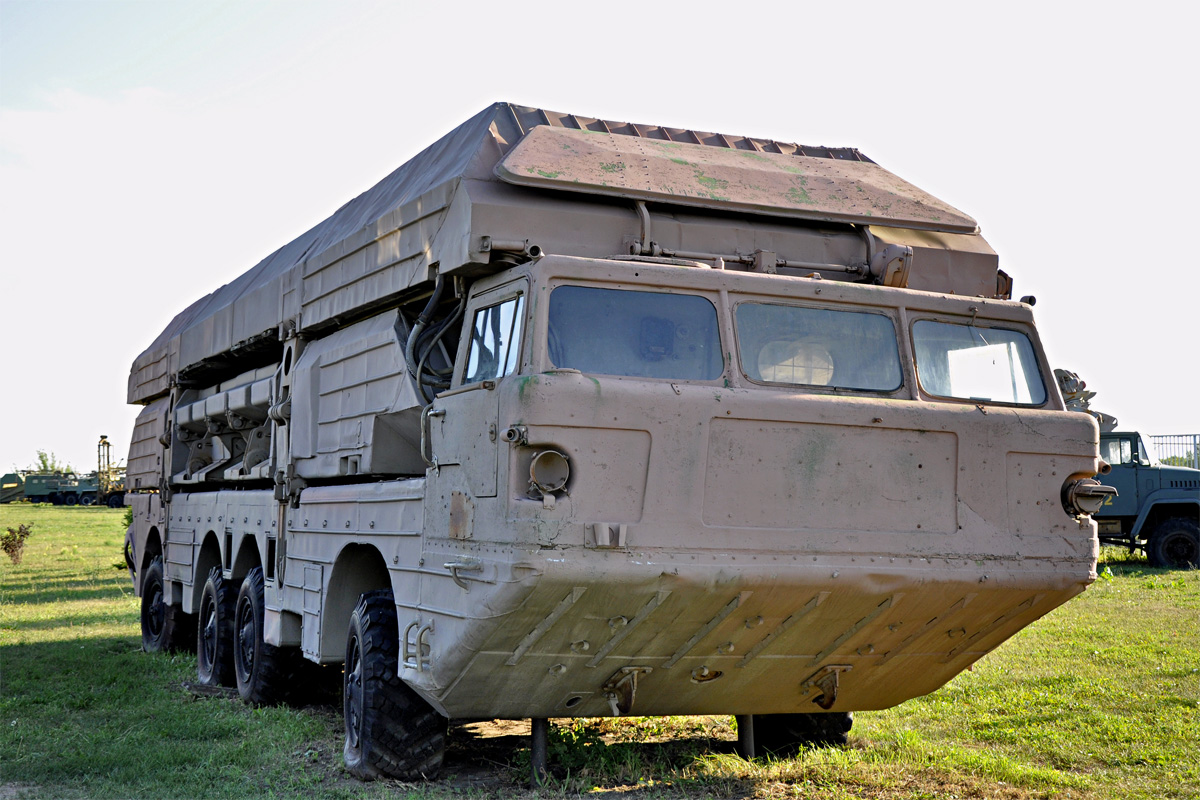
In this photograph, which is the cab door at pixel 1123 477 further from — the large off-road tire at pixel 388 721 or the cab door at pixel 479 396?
the cab door at pixel 479 396

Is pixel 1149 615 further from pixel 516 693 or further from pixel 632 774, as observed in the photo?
pixel 516 693

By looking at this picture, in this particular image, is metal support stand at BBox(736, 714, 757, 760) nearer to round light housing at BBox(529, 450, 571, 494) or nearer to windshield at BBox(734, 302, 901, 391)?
windshield at BBox(734, 302, 901, 391)

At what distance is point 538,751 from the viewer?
6.38 metres

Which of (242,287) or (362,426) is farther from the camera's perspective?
(242,287)

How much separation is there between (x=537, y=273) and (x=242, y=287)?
6136mm

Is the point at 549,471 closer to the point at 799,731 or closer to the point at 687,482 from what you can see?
the point at 687,482

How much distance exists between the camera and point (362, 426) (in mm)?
7109

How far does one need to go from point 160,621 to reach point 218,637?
2968 millimetres

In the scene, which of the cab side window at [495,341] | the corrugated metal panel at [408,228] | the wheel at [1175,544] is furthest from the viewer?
the wheel at [1175,544]

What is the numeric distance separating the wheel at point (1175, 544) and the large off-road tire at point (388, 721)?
16.3m

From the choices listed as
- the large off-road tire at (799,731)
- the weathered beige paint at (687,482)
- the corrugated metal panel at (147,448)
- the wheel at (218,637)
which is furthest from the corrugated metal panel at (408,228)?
the corrugated metal panel at (147,448)

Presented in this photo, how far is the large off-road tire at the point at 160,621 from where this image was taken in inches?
483

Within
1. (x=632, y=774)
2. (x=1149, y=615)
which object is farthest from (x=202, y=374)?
(x=1149, y=615)

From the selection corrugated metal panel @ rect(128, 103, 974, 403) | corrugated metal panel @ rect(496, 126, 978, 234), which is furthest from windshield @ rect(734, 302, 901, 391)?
corrugated metal panel @ rect(128, 103, 974, 403)
